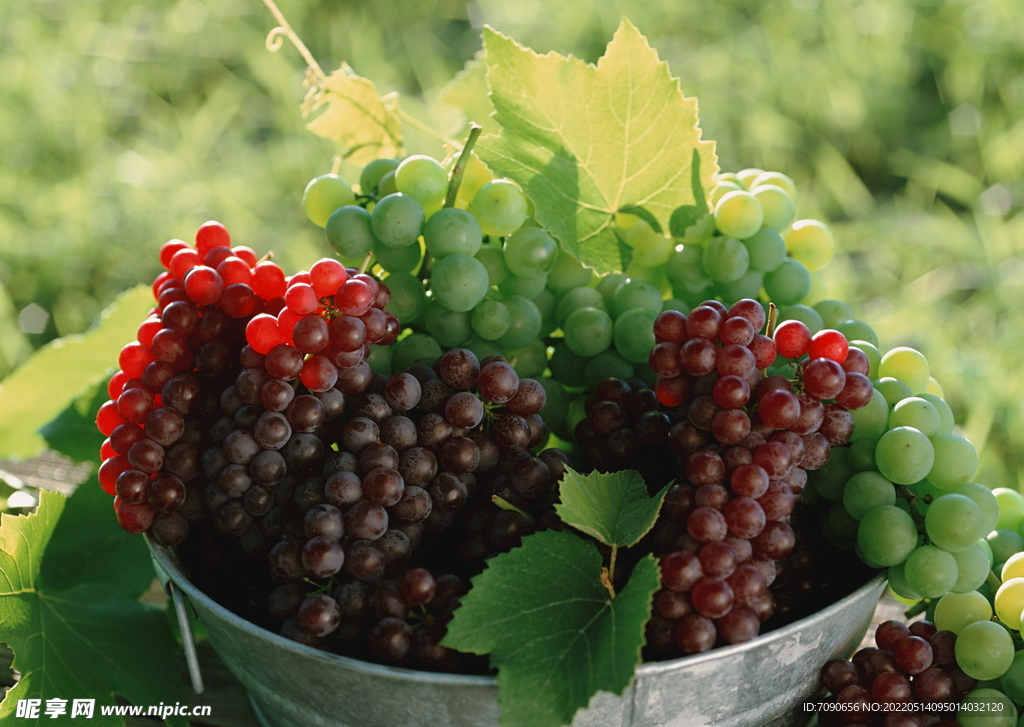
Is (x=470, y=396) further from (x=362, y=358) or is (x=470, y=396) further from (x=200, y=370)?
(x=200, y=370)

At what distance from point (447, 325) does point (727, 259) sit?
23cm

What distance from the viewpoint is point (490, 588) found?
50 cm

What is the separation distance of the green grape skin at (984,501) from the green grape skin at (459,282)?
0.37 meters

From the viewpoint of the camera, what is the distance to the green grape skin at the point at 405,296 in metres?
0.67

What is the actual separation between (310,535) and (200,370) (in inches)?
6.8

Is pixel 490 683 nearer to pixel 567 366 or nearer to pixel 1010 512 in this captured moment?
pixel 567 366

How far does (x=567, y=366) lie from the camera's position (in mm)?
713

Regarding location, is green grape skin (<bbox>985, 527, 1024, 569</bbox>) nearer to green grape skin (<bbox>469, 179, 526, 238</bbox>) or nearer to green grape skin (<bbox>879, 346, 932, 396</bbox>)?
green grape skin (<bbox>879, 346, 932, 396</bbox>)

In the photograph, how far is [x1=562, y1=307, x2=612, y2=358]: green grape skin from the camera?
2.20 feet

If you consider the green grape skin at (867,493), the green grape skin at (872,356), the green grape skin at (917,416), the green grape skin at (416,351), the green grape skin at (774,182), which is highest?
the green grape skin at (774,182)

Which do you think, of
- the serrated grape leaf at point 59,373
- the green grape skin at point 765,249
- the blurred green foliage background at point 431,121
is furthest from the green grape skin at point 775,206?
the blurred green foliage background at point 431,121

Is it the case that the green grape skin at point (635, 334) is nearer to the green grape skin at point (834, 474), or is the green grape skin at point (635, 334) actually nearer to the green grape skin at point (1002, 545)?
the green grape skin at point (834, 474)

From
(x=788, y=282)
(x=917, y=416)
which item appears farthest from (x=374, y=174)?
(x=917, y=416)

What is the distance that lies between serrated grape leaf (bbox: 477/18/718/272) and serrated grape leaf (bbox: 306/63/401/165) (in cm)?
15
